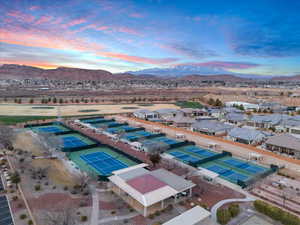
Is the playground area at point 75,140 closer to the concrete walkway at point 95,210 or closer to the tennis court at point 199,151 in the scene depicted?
the tennis court at point 199,151

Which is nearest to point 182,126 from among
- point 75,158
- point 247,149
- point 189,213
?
point 247,149

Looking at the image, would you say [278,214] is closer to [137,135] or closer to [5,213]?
[5,213]

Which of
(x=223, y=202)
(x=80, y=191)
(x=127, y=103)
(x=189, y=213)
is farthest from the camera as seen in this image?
(x=127, y=103)

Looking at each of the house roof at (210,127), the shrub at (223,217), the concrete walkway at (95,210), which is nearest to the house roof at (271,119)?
the house roof at (210,127)

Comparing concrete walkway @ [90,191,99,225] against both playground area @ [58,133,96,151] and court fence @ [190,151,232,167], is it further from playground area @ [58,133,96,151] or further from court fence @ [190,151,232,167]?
playground area @ [58,133,96,151]

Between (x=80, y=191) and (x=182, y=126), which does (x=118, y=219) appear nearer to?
(x=80, y=191)
